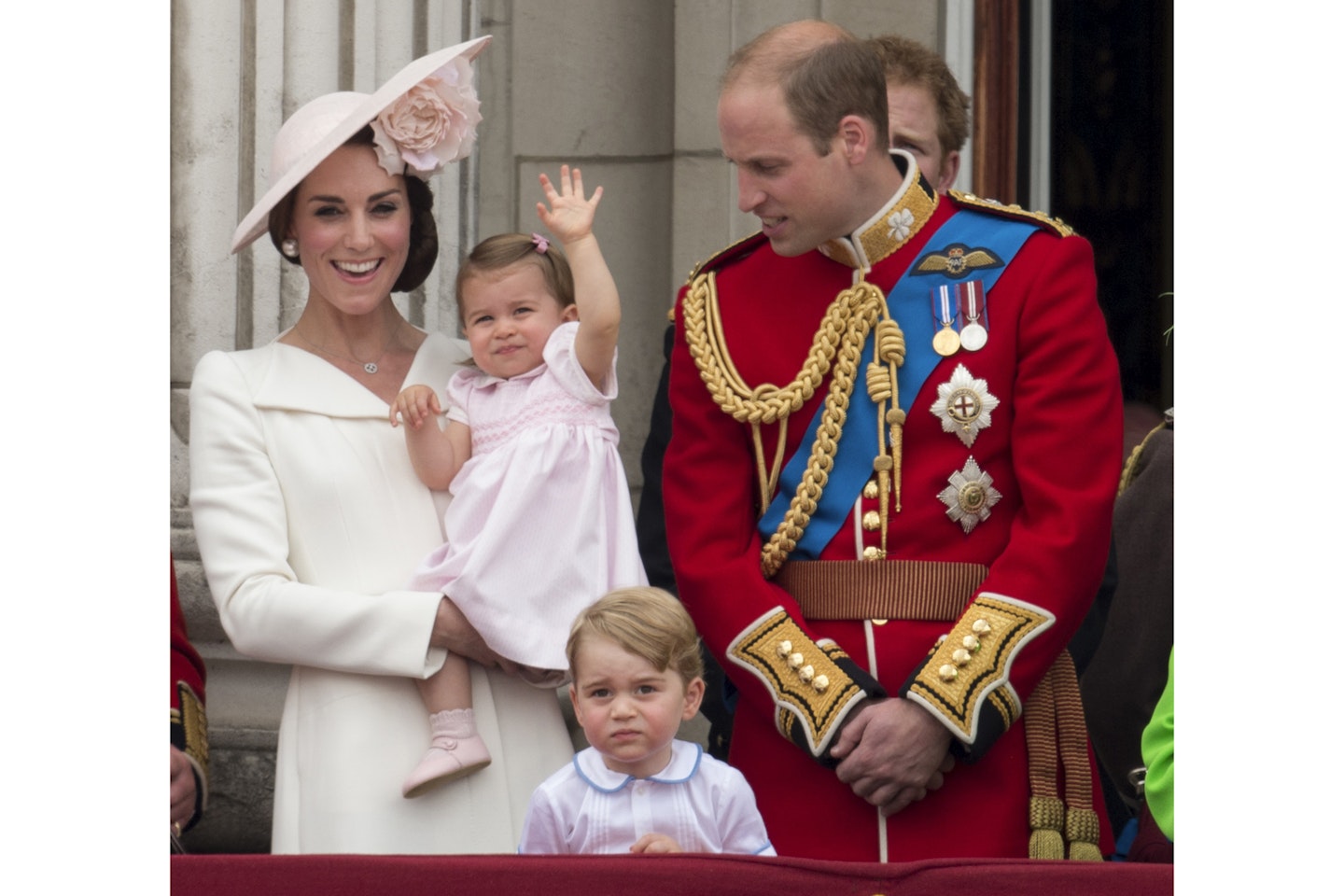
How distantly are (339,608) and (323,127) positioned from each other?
74 centimetres

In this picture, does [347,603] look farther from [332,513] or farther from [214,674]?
[214,674]

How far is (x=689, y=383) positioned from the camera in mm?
2932

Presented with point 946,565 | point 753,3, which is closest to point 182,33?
point 753,3

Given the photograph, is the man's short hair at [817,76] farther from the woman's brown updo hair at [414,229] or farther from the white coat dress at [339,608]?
the white coat dress at [339,608]

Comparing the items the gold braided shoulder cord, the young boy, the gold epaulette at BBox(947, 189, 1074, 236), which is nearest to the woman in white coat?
the young boy

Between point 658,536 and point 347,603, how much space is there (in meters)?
0.52

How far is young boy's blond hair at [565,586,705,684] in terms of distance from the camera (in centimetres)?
260

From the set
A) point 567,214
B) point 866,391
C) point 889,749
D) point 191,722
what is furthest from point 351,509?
point 889,749

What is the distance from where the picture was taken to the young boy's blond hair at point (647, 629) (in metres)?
2.60

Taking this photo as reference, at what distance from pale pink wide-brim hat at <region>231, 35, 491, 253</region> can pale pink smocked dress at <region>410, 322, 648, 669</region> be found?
16.9 inches

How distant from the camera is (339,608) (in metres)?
2.90

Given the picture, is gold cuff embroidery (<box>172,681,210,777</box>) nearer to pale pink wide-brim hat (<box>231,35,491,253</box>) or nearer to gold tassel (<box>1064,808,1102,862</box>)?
pale pink wide-brim hat (<box>231,35,491,253</box>)

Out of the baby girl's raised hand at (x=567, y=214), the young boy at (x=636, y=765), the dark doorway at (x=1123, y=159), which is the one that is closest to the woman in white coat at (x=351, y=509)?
the baby girl's raised hand at (x=567, y=214)

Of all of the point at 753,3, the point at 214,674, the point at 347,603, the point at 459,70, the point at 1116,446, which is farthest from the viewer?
the point at 753,3
